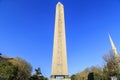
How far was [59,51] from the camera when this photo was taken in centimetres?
2422

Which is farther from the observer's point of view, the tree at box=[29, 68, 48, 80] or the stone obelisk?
the tree at box=[29, 68, 48, 80]

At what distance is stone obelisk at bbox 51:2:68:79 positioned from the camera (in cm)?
2358

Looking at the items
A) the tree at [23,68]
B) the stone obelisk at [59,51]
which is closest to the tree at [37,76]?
the tree at [23,68]

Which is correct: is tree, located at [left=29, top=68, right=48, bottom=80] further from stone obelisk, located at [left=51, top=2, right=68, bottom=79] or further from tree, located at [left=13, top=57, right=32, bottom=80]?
stone obelisk, located at [left=51, top=2, right=68, bottom=79]

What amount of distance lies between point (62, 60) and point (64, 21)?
16.7ft

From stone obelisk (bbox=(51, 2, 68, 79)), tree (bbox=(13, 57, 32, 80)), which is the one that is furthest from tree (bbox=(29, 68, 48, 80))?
stone obelisk (bbox=(51, 2, 68, 79))

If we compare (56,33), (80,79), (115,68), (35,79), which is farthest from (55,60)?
(80,79)

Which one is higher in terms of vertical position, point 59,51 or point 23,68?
point 23,68

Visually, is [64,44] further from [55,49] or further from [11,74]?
[11,74]

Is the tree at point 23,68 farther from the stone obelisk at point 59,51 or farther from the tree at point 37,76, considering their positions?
the stone obelisk at point 59,51

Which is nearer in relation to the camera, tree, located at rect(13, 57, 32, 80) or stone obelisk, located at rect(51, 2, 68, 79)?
stone obelisk, located at rect(51, 2, 68, 79)

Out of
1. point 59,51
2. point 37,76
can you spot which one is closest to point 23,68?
point 37,76

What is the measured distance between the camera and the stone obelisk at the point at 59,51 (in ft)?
77.4

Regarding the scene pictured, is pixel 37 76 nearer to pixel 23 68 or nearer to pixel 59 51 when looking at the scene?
pixel 23 68
